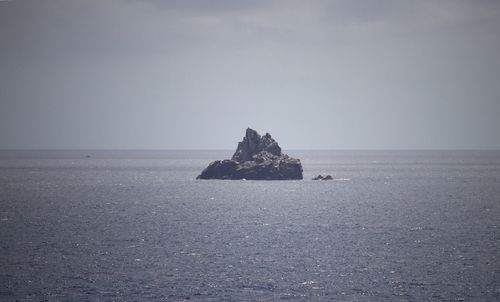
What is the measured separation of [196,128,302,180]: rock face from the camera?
Result: 14662cm

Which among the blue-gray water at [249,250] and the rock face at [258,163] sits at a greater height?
the rock face at [258,163]

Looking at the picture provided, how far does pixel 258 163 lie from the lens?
150 metres

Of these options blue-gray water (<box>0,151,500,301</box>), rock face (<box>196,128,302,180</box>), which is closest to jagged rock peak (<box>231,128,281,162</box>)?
rock face (<box>196,128,302,180</box>)

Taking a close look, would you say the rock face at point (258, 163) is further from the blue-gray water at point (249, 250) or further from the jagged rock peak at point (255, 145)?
the blue-gray water at point (249, 250)

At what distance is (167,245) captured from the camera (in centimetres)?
5772

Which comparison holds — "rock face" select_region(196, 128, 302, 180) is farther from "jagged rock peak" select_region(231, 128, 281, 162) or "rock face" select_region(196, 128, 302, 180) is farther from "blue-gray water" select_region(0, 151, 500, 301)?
"blue-gray water" select_region(0, 151, 500, 301)

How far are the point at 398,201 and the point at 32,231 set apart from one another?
225ft

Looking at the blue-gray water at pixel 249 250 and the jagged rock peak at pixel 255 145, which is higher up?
the jagged rock peak at pixel 255 145

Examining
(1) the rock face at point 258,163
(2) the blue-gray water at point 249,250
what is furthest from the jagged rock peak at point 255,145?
(2) the blue-gray water at point 249,250

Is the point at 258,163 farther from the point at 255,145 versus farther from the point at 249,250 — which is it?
the point at 249,250

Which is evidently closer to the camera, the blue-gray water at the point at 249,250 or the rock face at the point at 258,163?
the blue-gray water at the point at 249,250

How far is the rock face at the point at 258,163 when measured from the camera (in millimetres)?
146625

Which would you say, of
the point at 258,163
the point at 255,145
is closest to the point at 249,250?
the point at 255,145

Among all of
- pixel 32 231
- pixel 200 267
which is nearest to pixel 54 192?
pixel 32 231
